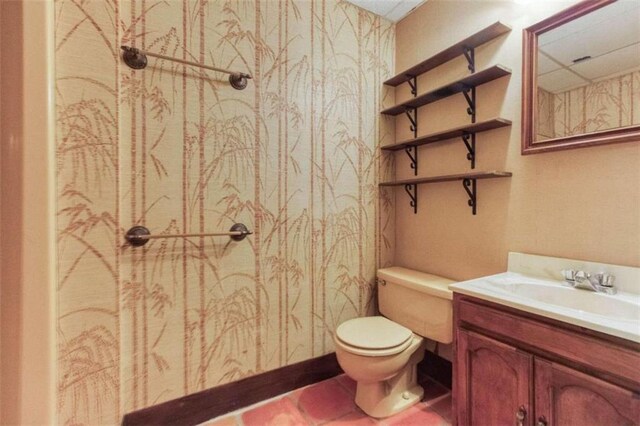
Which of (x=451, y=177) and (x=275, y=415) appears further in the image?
(x=451, y=177)

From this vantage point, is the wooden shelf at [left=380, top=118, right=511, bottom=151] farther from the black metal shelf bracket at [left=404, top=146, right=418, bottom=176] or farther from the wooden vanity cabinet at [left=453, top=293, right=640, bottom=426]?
the wooden vanity cabinet at [left=453, top=293, right=640, bottom=426]

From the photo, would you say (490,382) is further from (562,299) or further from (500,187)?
(500,187)

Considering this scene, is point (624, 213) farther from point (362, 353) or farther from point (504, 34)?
point (362, 353)

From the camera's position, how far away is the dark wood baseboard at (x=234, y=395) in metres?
1.37

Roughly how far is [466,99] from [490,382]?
140cm

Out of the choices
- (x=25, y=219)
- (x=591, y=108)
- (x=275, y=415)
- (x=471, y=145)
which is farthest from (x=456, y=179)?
(x=25, y=219)

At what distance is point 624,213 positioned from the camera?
111cm

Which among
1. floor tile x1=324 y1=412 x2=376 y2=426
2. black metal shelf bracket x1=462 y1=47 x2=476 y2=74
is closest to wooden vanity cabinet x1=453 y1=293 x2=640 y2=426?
floor tile x1=324 y1=412 x2=376 y2=426

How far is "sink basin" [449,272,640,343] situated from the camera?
2.73 feet

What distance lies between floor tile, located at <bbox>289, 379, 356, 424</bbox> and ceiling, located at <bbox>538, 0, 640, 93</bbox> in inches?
74.0

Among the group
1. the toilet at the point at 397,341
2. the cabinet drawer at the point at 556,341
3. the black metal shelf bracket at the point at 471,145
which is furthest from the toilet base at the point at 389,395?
the black metal shelf bracket at the point at 471,145

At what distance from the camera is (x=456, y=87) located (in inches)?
63.6

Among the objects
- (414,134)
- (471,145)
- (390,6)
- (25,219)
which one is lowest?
(25,219)

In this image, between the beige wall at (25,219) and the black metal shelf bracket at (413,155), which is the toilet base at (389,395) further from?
the beige wall at (25,219)
